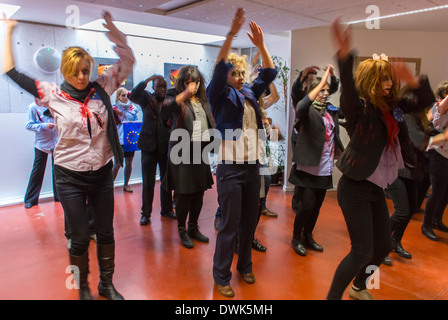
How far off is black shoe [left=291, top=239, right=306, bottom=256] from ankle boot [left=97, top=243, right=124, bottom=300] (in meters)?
1.62

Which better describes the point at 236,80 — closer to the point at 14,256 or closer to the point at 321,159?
the point at 321,159

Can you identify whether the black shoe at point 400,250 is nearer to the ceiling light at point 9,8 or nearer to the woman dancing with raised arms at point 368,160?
the woman dancing with raised arms at point 368,160

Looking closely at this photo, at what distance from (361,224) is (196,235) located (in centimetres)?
187

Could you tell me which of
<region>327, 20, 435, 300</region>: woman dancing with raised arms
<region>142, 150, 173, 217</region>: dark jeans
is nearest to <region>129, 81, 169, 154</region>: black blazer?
→ <region>142, 150, 173, 217</region>: dark jeans

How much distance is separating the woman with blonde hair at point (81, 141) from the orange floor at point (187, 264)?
0.53 metres

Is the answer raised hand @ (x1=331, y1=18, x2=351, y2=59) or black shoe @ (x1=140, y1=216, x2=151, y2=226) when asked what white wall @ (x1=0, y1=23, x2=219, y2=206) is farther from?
raised hand @ (x1=331, y1=18, x2=351, y2=59)

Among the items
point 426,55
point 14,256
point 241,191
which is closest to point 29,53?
point 14,256

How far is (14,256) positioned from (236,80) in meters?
2.49

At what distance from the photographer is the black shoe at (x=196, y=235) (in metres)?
3.45

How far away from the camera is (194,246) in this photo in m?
3.34

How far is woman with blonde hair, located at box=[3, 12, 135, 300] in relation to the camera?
83.5 inches

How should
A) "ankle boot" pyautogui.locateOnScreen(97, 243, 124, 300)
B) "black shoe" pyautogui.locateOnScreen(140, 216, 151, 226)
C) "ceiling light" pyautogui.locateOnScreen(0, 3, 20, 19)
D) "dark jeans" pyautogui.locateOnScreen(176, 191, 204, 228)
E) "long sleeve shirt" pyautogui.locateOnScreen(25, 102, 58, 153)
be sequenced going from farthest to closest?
"long sleeve shirt" pyautogui.locateOnScreen(25, 102, 58, 153) → "ceiling light" pyautogui.locateOnScreen(0, 3, 20, 19) → "black shoe" pyautogui.locateOnScreen(140, 216, 151, 226) → "dark jeans" pyautogui.locateOnScreen(176, 191, 204, 228) → "ankle boot" pyautogui.locateOnScreen(97, 243, 124, 300)

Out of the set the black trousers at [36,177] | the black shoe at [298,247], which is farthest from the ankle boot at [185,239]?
the black trousers at [36,177]

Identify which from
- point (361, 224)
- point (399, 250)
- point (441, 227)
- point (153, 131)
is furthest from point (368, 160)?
point (441, 227)
